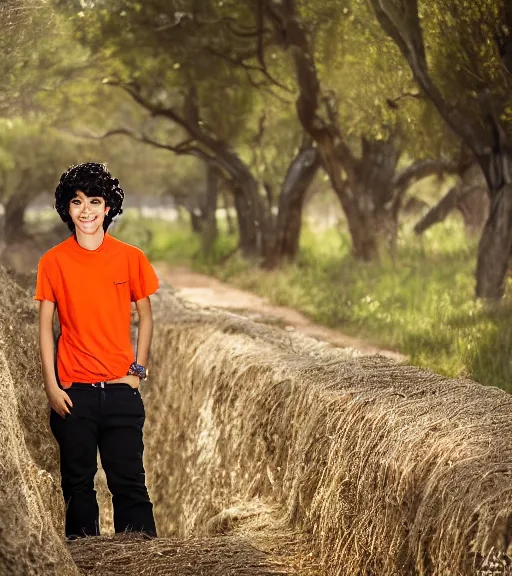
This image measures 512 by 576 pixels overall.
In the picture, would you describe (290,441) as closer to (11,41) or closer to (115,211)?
(115,211)

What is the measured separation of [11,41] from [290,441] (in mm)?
3751

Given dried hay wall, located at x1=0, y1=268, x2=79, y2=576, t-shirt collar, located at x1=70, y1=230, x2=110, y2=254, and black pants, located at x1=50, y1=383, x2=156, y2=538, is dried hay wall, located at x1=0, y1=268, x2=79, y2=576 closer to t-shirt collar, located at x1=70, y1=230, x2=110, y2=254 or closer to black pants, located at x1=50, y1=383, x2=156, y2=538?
black pants, located at x1=50, y1=383, x2=156, y2=538

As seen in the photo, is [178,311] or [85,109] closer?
[178,311]

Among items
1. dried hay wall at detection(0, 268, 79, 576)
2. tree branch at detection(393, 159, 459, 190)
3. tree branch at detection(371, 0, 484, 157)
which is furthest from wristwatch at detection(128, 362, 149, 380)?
tree branch at detection(393, 159, 459, 190)

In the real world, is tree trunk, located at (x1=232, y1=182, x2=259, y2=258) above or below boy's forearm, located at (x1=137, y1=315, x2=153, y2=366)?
above

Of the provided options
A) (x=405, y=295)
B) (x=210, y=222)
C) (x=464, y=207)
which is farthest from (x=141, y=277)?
(x=210, y=222)

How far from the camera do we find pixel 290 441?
5.62 meters

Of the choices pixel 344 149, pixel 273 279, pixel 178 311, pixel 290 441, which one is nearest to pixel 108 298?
pixel 290 441

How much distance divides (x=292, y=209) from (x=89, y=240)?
11.2 m

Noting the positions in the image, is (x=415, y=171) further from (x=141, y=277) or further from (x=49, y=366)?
(x=49, y=366)

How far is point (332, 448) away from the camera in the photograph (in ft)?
16.5

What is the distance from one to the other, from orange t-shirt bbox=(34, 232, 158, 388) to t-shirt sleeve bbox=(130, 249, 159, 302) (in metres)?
0.06

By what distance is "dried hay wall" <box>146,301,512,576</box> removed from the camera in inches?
158

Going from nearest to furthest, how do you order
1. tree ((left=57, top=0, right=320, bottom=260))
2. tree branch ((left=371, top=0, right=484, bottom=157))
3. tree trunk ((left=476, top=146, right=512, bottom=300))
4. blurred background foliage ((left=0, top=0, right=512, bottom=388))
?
blurred background foliage ((left=0, top=0, right=512, bottom=388))
tree branch ((left=371, top=0, right=484, bottom=157))
tree trunk ((left=476, top=146, right=512, bottom=300))
tree ((left=57, top=0, right=320, bottom=260))
